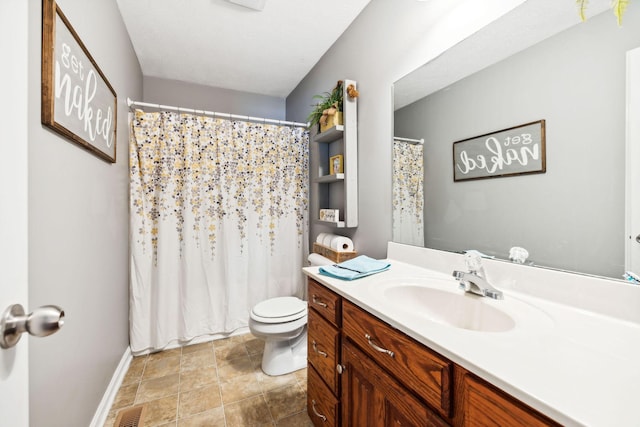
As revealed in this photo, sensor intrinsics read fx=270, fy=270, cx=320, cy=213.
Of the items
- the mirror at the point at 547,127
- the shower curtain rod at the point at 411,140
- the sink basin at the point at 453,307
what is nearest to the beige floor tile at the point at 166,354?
the sink basin at the point at 453,307

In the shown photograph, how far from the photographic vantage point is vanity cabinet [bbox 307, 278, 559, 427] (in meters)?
0.56

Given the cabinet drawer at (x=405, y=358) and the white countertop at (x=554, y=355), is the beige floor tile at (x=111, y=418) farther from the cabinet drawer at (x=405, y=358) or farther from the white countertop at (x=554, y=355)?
the white countertop at (x=554, y=355)

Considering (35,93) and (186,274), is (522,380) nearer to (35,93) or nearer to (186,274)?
(35,93)

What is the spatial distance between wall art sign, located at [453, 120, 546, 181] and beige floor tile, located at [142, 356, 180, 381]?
7.19ft

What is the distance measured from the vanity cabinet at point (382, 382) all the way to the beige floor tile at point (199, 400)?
605 millimetres

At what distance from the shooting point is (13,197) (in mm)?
430

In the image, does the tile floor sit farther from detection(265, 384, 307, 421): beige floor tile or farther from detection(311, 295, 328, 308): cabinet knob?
detection(311, 295, 328, 308): cabinet knob

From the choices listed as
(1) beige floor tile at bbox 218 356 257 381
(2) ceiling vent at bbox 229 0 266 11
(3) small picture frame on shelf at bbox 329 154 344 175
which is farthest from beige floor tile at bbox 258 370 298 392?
(2) ceiling vent at bbox 229 0 266 11

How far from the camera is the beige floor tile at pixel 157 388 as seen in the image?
1.63 meters

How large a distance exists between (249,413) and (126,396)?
79 centimetres

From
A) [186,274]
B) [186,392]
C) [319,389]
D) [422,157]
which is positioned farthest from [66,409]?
[422,157]

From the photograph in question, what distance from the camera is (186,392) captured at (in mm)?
1665

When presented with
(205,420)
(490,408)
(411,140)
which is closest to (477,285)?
(490,408)

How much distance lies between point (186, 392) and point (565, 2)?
253 cm
